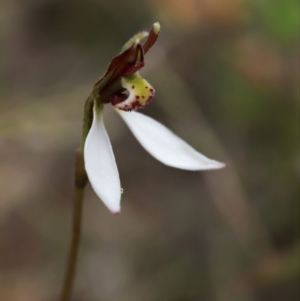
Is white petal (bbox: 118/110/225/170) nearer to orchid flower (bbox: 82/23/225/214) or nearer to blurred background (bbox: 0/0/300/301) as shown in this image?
orchid flower (bbox: 82/23/225/214)

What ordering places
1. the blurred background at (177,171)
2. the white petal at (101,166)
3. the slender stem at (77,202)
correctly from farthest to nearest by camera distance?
1. the blurred background at (177,171)
2. the slender stem at (77,202)
3. the white petal at (101,166)

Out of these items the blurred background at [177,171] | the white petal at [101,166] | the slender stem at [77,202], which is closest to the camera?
the white petal at [101,166]

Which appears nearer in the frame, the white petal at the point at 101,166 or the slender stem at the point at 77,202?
the white petal at the point at 101,166

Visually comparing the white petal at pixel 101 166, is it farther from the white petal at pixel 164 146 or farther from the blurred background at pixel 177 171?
the blurred background at pixel 177 171

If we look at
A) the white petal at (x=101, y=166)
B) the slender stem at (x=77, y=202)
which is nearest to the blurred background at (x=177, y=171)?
the slender stem at (x=77, y=202)

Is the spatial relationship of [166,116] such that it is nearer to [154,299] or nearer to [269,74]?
[269,74]

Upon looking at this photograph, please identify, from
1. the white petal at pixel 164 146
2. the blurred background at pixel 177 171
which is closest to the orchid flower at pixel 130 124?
the white petal at pixel 164 146

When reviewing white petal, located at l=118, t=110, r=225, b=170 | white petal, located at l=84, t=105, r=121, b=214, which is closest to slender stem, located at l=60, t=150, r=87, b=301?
white petal, located at l=84, t=105, r=121, b=214
